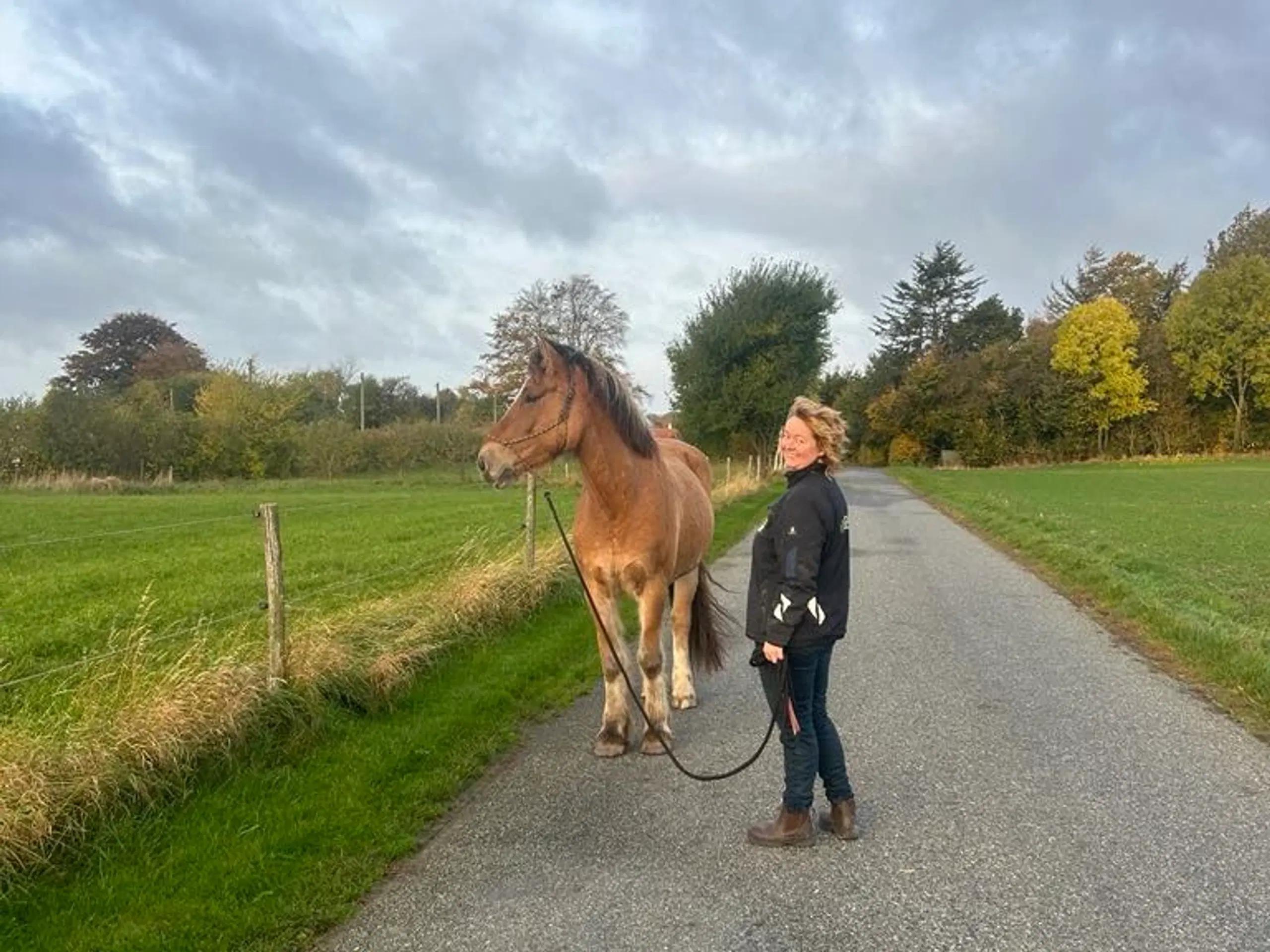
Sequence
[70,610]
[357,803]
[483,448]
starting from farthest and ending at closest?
1. [70,610]
2. [483,448]
3. [357,803]

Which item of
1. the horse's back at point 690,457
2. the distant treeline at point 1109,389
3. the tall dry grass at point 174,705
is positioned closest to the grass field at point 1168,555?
the horse's back at point 690,457

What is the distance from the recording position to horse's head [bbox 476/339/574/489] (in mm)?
4906

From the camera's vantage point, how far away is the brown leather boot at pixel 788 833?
3840mm

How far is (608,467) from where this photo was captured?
5.18 m

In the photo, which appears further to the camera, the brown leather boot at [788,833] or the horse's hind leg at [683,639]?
the horse's hind leg at [683,639]

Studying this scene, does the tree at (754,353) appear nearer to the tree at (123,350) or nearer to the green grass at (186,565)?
the green grass at (186,565)

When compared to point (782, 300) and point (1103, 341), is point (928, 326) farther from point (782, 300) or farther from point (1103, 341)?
point (782, 300)

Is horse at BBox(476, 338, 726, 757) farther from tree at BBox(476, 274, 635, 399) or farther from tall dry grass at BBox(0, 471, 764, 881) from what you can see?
tree at BBox(476, 274, 635, 399)

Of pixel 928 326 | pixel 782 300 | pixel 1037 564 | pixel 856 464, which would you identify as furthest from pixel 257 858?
pixel 928 326

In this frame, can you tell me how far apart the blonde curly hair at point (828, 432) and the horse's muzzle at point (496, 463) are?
1755 mm

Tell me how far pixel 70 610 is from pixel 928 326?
73.4 meters

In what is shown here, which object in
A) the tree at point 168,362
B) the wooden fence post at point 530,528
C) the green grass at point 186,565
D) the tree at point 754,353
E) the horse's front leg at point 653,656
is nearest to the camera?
the horse's front leg at point 653,656

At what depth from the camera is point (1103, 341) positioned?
56500 mm

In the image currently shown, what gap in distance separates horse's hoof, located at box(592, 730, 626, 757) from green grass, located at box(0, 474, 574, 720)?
251cm
